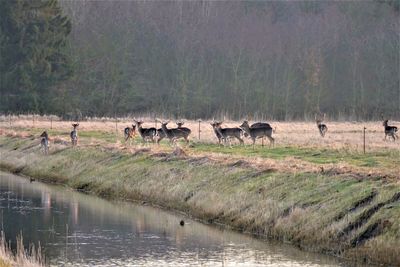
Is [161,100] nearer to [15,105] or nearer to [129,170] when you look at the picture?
[15,105]

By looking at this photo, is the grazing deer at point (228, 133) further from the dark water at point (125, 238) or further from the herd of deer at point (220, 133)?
the dark water at point (125, 238)

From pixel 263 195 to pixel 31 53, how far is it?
60.4 meters

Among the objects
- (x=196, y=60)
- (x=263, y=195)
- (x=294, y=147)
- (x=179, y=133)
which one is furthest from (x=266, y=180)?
(x=196, y=60)

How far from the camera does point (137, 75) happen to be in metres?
103

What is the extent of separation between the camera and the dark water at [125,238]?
24969 mm

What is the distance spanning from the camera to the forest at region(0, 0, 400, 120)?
88.4 m

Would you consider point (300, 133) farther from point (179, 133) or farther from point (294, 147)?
point (294, 147)

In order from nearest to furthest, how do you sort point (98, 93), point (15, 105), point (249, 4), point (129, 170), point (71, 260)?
point (71, 260), point (129, 170), point (15, 105), point (98, 93), point (249, 4)

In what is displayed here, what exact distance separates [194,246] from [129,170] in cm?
1368

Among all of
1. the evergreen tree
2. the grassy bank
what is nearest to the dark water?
the grassy bank

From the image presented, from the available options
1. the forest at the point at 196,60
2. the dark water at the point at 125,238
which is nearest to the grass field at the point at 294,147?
the dark water at the point at 125,238

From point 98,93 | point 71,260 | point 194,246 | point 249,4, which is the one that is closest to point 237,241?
point 194,246

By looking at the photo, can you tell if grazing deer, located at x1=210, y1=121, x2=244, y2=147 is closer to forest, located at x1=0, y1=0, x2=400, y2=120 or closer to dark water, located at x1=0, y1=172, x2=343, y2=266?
dark water, located at x1=0, y1=172, x2=343, y2=266

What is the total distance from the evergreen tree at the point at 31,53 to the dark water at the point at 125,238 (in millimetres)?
48416
